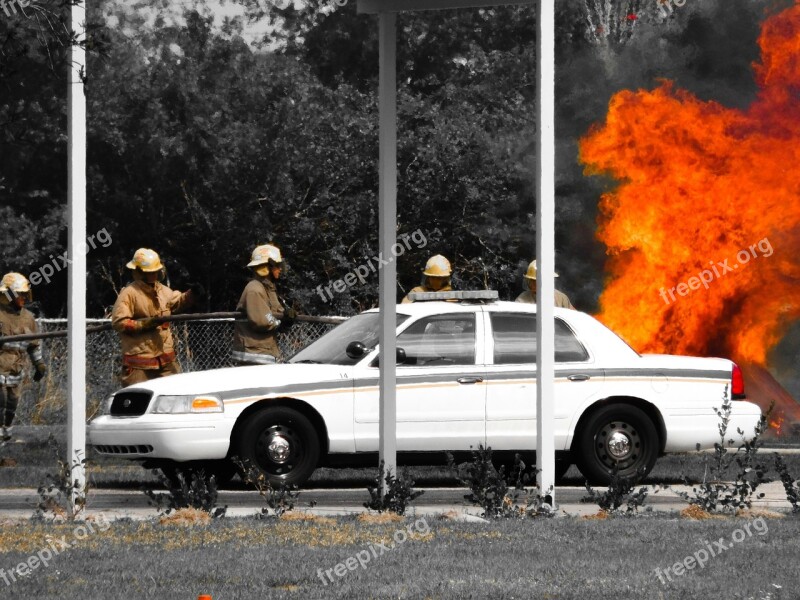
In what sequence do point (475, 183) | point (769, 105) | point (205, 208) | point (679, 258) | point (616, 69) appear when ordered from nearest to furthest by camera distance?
point (679, 258)
point (769, 105)
point (616, 69)
point (475, 183)
point (205, 208)

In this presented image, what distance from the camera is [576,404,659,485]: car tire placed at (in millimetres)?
13438

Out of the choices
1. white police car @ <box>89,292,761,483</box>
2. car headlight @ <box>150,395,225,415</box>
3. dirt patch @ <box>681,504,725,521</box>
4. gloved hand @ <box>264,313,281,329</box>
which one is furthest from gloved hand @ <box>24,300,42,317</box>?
dirt patch @ <box>681,504,725,521</box>

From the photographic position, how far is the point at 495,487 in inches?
415

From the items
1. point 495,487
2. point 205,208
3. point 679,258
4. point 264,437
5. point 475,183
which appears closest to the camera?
point 495,487

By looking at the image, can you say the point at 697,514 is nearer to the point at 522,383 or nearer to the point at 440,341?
the point at 522,383

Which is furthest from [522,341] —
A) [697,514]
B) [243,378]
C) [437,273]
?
[697,514]

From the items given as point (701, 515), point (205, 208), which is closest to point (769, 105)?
point (701, 515)

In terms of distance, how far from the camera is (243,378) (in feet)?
42.5

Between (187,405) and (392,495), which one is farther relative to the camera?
(187,405)

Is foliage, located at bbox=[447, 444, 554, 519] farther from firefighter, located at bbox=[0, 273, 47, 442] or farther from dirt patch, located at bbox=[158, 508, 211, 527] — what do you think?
firefighter, located at bbox=[0, 273, 47, 442]

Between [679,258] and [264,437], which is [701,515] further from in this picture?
[679,258]

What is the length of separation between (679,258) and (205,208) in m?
14.2

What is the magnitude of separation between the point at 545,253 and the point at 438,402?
317 cm

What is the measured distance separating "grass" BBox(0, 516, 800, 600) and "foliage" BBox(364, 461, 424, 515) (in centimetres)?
22
